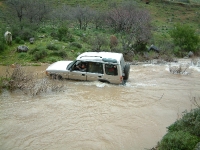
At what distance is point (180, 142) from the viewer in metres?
5.45

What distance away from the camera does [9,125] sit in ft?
24.9

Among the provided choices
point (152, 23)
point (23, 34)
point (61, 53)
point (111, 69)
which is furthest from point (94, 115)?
point (152, 23)

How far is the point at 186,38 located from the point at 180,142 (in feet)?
53.1

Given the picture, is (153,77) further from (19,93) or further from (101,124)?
(19,93)

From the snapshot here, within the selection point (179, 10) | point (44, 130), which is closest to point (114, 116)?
point (44, 130)

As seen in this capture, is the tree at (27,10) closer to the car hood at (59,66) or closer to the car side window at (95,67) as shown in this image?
the car hood at (59,66)

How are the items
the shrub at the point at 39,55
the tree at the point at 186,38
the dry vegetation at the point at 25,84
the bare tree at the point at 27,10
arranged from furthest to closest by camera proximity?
the bare tree at the point at 27,10
the tree at the point at 186,38
the shrub at the point at 39,55
the dry vegetation at the point at 25,84

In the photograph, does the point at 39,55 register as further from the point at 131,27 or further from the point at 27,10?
the point at 27,10

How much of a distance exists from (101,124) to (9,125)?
300cm

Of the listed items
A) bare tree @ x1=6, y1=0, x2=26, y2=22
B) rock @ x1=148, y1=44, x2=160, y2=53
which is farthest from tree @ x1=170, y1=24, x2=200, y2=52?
bare tree @ x1=6, y1=0, x2=26, y2=22

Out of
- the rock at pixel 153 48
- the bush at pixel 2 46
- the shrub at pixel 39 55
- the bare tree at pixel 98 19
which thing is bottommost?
the shrub at pixel 39 55

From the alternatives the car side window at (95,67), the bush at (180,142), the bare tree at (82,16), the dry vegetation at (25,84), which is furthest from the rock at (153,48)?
the bush at (180,142)

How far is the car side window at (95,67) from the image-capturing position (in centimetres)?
1084

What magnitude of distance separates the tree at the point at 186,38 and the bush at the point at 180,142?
15462mm
